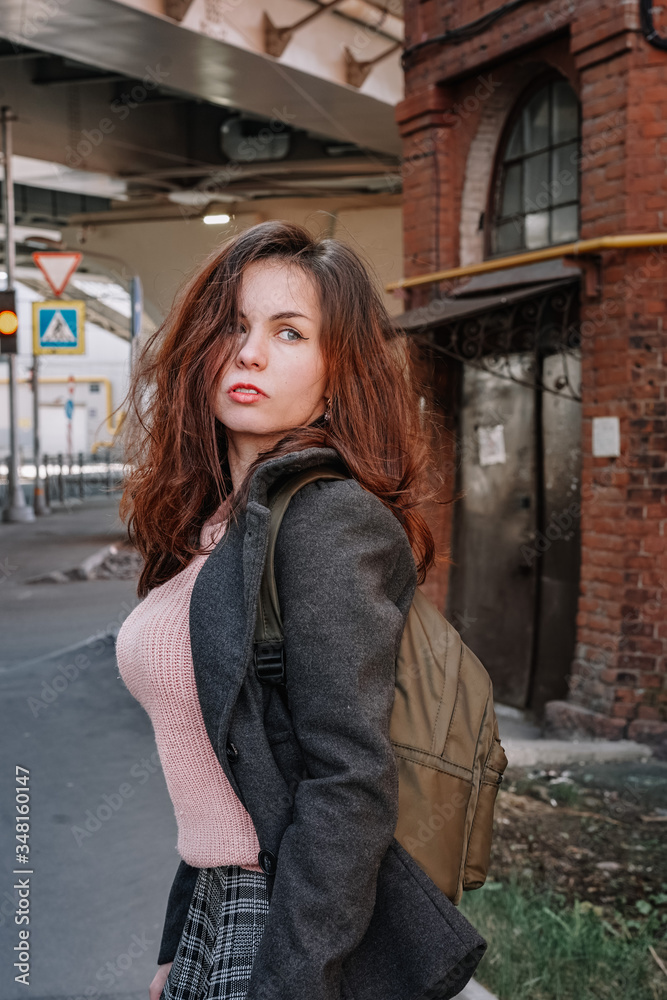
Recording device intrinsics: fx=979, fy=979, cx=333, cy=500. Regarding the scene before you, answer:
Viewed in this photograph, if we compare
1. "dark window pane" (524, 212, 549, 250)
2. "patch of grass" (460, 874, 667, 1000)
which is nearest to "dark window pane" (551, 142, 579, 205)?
"dark window pane" (524, 212, 549, 250)

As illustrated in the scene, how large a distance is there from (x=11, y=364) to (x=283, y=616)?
15.8 meters

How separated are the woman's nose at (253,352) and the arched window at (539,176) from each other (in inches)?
220

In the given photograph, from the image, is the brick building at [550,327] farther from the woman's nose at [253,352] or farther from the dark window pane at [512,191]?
the woman's nose at [253,352]

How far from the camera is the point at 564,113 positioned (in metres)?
6.72

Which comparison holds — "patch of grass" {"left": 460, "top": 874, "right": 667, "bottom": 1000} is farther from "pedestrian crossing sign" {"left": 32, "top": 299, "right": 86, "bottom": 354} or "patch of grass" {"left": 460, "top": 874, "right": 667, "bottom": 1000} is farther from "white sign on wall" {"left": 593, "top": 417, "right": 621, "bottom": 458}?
"pedestrian crossing sign" {"left": 32, "top": 299, "right": 86, "bottom": 354}

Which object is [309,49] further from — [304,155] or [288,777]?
[288,777]

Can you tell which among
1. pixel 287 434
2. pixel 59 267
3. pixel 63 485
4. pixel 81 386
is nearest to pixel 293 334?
pixel 287 434

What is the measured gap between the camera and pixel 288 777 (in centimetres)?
136

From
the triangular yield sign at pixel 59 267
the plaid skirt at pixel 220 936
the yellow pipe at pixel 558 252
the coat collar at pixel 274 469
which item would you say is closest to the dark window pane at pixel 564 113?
the yellow pipe at pixel 558 252

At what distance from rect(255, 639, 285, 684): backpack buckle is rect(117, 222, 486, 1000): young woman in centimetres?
2

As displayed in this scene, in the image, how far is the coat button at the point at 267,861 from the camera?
1.37 m

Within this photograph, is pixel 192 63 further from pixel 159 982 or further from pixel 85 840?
pixel 159 982

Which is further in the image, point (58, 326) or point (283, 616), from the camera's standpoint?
point (58, 326)

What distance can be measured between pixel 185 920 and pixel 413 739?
577 millimetres
